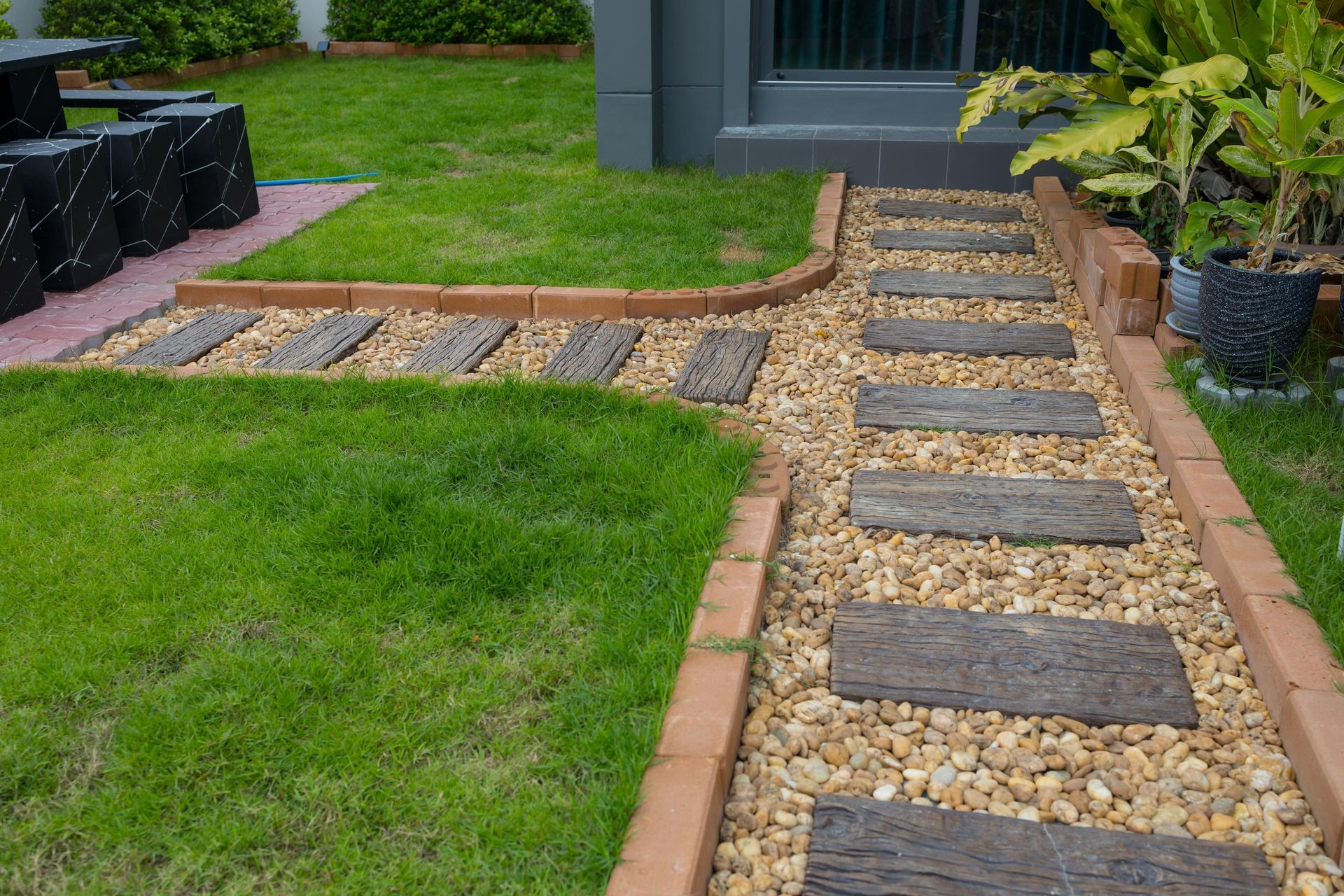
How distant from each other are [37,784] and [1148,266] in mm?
3867

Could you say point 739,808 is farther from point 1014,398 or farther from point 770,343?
→ point 770,343

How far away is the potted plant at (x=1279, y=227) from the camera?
350cm

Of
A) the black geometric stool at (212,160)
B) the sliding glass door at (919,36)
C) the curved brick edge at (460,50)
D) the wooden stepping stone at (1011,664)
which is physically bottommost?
the wooden stepping stone at (1011,664)

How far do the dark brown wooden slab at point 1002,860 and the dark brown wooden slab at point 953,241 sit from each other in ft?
14.0

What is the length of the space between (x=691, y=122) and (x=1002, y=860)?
20.6ft

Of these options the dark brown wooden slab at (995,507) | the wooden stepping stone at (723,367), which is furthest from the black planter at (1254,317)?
the wooden stepping stone at (723,367)

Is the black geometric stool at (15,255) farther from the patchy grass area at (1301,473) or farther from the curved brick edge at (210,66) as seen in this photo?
the curved brick edge at (210,66)

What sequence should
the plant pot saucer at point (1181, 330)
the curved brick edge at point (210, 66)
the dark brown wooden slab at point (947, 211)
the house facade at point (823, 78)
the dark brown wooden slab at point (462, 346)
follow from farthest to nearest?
1. the curved brick edge at point (210, 66)
2. the house facade at point (823, 78)
3. the dark brown wooden slab at point (947, 211)
4. the dark brown wooden slab at point (462, 346)
5. the plant pot saucer at point (1181, 330)

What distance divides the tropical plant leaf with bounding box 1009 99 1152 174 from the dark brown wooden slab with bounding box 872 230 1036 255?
48.4 inches

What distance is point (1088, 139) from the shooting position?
4559 mm

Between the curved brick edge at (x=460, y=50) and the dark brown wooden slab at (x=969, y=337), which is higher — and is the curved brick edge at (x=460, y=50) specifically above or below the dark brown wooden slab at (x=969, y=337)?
above

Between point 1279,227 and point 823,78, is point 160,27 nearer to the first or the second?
point 823,78

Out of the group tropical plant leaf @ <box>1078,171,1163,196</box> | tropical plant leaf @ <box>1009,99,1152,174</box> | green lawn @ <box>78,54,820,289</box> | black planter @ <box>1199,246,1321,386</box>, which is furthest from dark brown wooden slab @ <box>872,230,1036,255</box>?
black planter @ <box>1199,246,1321,386</box>

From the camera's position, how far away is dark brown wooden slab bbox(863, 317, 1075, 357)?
177 inches
